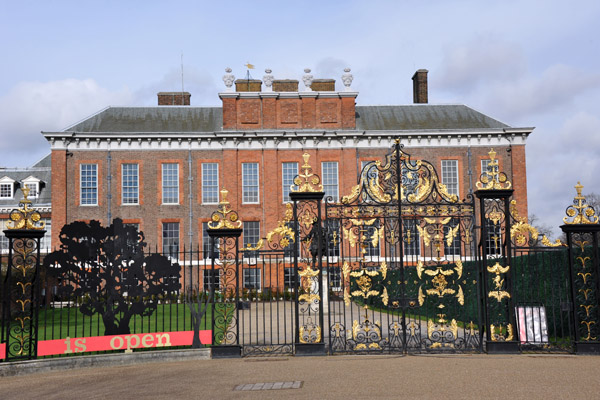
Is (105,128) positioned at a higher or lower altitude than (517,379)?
higher

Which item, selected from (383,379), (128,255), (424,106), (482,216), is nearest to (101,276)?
(128,255)

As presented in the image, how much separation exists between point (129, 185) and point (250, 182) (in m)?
6.82

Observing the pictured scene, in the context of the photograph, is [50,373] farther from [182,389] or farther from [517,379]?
[517,379]

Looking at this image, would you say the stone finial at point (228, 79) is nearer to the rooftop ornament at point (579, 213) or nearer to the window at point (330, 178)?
the window at point (330, 178)

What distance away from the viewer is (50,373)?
438 inches

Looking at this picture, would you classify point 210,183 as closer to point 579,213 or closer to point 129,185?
point 129,185

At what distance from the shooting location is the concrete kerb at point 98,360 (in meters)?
11.1

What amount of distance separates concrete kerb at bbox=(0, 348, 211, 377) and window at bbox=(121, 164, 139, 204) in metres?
23.6

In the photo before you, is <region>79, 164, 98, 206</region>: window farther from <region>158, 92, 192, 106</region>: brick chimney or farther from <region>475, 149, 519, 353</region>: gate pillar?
<region>475, 149, 519, 353</region>: gate pillar

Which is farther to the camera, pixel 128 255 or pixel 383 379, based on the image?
pixel 128 255

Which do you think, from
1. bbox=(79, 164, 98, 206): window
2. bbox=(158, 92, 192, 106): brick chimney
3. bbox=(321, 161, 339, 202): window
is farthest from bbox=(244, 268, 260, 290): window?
bbox=(158, 92, 192, 106): brick chimney

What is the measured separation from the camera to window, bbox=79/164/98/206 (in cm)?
3425

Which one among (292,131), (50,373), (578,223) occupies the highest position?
(292,131)

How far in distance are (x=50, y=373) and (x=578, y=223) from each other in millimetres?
10391
